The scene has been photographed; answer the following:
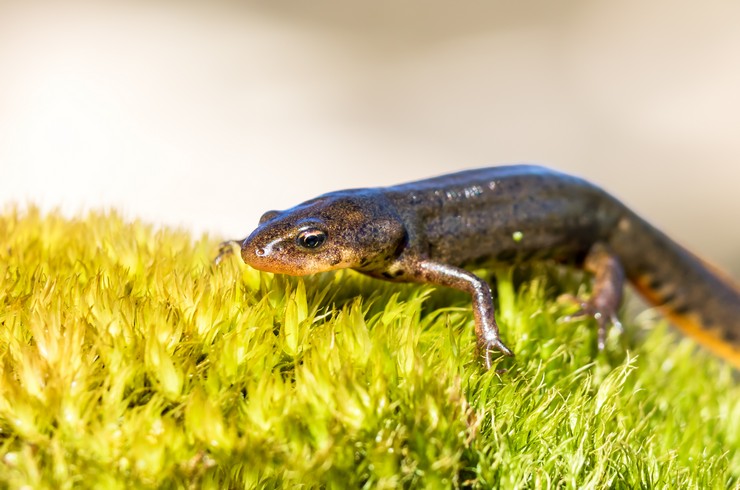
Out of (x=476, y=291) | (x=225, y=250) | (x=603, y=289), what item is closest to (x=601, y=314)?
(x=603, y=289)

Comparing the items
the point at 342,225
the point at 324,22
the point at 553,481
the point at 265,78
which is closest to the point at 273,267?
the point at 342,225

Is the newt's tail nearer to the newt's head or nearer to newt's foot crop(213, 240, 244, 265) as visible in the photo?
the newt's head

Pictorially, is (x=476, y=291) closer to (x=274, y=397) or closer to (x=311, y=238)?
(x=311, y=238)

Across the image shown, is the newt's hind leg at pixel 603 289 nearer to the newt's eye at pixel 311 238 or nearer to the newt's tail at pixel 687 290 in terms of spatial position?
the newt's tail at pixel 687 290

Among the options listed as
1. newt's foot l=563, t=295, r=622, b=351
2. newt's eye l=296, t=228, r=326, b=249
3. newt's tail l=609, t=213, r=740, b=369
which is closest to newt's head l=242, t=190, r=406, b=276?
newt's eye l=296, t=228, r=326, b=249

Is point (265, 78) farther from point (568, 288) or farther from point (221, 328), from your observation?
point (221, 328)

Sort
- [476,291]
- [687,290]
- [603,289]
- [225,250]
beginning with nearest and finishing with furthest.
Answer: [476,291] < [225,250] < [603,289] < [687,290]
